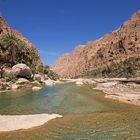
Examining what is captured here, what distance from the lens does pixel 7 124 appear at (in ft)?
84.1

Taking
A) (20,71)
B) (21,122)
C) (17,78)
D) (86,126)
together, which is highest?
(20,71)

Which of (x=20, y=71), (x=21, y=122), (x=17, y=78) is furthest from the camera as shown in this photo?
(x=20, y=71)

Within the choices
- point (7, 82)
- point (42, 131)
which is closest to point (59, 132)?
point (42, 131)

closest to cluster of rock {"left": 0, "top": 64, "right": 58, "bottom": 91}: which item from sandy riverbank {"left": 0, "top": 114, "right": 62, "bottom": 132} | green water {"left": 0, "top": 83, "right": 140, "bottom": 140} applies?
green water {"left": 0, "top": 83, "right": 140, "bottom": 140}

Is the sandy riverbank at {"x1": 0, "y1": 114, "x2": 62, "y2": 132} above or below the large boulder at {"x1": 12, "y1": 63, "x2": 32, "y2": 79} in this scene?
below

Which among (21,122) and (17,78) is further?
(17,78)

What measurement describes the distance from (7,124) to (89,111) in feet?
43.6

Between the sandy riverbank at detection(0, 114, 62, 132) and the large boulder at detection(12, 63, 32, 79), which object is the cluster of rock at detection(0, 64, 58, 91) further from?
the sandy riverbank at detection(0, 114, 62, 132)

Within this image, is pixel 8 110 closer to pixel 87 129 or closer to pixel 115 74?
pixel 87 129

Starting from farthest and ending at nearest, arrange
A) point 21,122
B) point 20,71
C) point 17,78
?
point 20,71
point 17,78
point 21,122

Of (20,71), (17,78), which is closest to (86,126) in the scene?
(17,78)

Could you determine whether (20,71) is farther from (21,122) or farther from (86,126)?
(86,126)

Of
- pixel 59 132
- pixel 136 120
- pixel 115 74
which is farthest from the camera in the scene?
pixel 115 74

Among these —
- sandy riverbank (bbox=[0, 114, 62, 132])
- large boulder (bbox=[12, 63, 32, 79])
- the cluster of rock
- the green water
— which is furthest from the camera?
large boulder (bbox=[12, 63, 32, 79])
